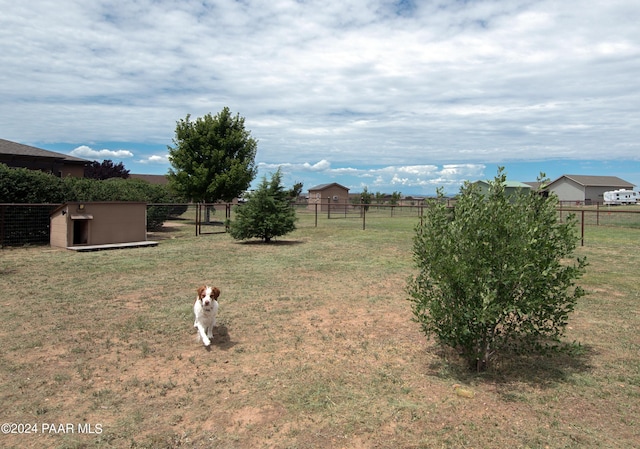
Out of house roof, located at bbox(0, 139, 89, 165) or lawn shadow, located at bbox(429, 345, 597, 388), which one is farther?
house roof, located at bbox(0, 139, 89, 165)

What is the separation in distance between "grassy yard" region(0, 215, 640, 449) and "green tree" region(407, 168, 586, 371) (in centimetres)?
63

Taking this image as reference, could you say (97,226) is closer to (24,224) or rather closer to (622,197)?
(24,224)

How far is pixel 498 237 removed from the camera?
4230mm

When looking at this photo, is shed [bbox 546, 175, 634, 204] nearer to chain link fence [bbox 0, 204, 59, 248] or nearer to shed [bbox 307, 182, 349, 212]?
shed [bbox 307, 182, 349, 212]

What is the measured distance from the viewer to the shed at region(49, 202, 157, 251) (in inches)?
584

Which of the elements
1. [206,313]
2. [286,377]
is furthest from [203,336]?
[286,377]

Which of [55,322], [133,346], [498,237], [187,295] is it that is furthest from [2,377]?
[498,237]

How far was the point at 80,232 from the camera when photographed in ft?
51.4

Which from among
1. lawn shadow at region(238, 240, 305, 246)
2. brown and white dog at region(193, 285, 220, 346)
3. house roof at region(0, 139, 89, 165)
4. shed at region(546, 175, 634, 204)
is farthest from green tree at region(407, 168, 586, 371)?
shed at region(546, 175, 634, 204)

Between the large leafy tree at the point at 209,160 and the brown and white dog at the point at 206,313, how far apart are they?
23.0m

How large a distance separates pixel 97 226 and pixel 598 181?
279 ft

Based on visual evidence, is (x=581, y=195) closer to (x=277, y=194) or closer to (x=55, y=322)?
(x=277, y=194)

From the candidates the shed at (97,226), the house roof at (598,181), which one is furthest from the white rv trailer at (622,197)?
the shed at (97,226)

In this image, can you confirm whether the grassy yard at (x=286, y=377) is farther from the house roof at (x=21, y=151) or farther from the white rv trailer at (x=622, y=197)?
the white rv trailer at (x=622, y=197)
